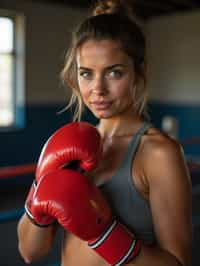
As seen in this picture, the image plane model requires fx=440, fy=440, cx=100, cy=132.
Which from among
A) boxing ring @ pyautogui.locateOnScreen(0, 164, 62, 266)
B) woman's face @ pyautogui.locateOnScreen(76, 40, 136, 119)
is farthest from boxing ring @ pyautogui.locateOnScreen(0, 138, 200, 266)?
woman's face @ pyautogui.locateOnScreen(76, 40, 136, 119)

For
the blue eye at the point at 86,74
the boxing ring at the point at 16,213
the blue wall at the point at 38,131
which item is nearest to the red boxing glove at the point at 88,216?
the blue eye at the point at 86,74

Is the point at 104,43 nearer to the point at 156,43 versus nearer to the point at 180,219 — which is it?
the point at 180,219

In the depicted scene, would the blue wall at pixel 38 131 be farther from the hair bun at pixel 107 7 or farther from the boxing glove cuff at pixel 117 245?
the boxing glove cuff at pixel 117 245

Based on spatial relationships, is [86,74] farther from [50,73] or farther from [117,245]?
[50,73]

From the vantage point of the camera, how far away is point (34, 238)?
973mm

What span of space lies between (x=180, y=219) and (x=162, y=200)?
51 millimetres

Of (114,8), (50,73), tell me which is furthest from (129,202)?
(50,73)

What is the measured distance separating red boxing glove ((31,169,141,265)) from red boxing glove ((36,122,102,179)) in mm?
61

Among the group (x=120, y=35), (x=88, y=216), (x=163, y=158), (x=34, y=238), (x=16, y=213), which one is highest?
(x=120, y=35)

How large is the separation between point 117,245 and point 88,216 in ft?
0.27

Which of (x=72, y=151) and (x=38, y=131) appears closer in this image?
(x=72, y=151)

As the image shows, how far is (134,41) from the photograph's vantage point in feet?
3.19

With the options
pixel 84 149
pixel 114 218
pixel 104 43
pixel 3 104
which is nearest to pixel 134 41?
pixel 104 43

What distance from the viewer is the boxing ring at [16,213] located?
2188 millimetres
